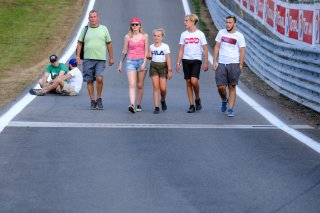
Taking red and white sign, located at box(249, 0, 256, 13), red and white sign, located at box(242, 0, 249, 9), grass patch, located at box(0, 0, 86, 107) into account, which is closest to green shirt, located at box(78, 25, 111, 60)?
grass patch, located at box(0, 0, 86, 107)

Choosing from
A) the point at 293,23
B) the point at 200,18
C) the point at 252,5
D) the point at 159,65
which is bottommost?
the point at 200,18

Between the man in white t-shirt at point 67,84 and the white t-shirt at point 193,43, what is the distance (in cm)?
381

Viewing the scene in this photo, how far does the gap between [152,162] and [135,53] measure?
5.58m

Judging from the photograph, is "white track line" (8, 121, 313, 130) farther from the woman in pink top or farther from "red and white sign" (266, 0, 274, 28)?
"red and white sign" (266, 0, 274, 28)

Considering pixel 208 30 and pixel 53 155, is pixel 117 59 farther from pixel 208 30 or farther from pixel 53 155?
pixel 53 155

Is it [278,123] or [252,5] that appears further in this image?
[252,5]

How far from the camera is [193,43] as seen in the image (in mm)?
15141

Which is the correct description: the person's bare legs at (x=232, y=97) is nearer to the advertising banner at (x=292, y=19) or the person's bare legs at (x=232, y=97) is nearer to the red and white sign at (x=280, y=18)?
the advertising banner at (x=292, y=19)

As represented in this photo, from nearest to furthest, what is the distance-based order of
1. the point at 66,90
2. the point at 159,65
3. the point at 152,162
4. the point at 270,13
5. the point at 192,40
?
the point at 152,162 → the point at 192,40 → the point at 159,65 → the point at 66,90 → the point at 270,13

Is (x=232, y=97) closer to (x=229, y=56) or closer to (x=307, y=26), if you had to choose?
(x=229, y=56)

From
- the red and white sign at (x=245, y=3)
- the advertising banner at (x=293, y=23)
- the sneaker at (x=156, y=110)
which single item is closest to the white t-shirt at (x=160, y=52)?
the sneaker at (x=156, y=110)

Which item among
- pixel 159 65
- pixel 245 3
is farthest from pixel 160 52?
pixel 245 3

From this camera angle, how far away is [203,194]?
8195 mm

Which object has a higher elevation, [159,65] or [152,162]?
[159,65]
